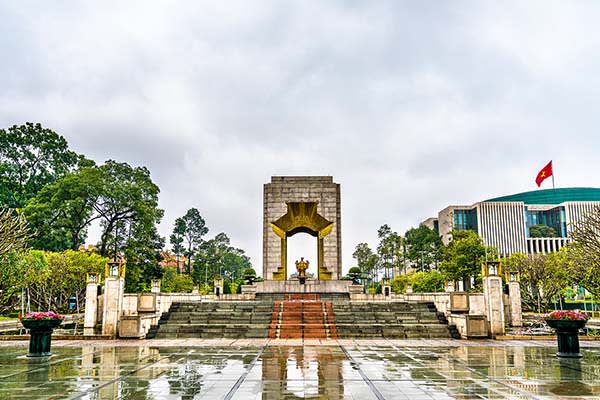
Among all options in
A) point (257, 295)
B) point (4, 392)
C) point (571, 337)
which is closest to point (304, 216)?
point (257, 295)

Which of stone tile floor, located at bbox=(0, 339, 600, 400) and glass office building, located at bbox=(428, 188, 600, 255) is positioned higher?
glass office building, located at bbox=(428, 188, 600, 255)

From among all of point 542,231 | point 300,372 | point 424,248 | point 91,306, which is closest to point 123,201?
point 91,306

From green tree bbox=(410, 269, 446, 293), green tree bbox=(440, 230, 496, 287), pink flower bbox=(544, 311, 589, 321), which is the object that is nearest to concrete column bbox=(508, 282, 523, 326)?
pink flower bbox=(544, 311, 589, 321)

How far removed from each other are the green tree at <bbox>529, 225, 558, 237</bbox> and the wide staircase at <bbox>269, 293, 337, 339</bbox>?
86.7 meters

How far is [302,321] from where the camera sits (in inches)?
753

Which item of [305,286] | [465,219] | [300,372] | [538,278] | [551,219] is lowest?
[300,372]

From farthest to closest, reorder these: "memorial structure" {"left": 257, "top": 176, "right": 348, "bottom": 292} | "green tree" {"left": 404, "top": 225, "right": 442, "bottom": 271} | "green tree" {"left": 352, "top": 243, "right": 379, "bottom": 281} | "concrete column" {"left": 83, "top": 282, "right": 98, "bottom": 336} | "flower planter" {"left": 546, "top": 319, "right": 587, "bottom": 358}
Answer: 1. "green tree" {"left": 352, "top": 243, "right": 379, "bottom": 281}
2. "green tree" {"left": 404, "top": 225, "right": 442, "bottom": 271}
3. "memorial structure" {"left": 257, "top": 176, "right": 348, "bottom": 292}
4. "concrete column" {"left": 83, "top": 282, "right": 98, "bottom": 336}
5. "flower planter" {"left": 546, "top": 319, "right": 587, "bottom": 358}

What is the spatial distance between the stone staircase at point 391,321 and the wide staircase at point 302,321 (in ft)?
1.26

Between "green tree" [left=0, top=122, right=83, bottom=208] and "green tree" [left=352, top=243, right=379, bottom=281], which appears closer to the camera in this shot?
"green tree" [left=0, top=122, right=83, bottom=208]

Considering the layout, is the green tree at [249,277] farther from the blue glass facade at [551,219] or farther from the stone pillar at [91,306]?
the blue glass facade at [551,219]

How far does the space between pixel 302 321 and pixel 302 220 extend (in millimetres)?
15251

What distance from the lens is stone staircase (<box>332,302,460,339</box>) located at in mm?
17500

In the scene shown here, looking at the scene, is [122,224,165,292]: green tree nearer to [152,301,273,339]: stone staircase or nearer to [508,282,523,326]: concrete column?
[152,301,273,339]: stone staircase

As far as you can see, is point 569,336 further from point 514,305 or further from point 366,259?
point 366,259
